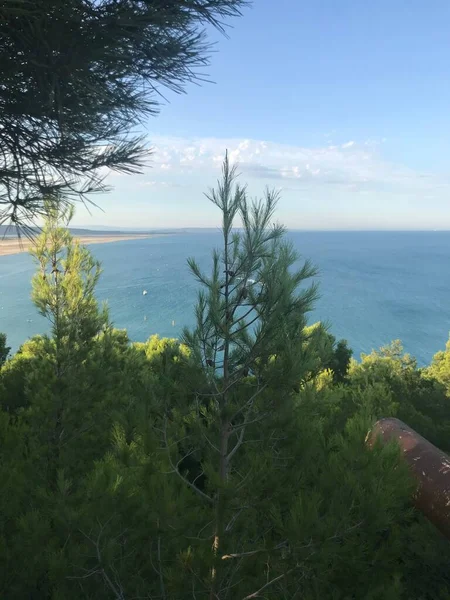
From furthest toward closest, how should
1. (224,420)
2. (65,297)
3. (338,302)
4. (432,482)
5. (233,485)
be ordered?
1. (338,302)
2. (65,297)
3. (432,482)
4. (224,420)
5. (233,485)

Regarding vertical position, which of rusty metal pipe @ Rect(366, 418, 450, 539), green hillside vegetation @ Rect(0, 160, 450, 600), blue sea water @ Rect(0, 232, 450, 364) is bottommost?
blue sea water @ Rect(0, 232, 450, 364)

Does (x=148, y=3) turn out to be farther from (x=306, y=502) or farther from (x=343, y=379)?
(x=343, y=379)

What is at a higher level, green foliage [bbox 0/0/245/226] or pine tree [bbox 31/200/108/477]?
green foliage [bbox 0/0/245/226]

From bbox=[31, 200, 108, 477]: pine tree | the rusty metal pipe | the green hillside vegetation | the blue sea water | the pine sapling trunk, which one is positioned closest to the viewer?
the green hillside vegetation

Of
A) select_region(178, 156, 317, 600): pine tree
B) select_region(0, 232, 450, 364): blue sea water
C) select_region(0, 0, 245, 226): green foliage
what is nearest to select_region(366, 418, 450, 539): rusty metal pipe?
select_region(178, 156, 317, 600): pine tree

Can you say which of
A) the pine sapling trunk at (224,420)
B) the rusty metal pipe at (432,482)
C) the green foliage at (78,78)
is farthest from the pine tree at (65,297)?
the rusty metal pipe at (432,482)

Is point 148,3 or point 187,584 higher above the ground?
point 148,3

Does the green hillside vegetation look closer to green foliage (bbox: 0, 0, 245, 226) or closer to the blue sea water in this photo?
green foliage (bbox: 0, 0, 245, 226)

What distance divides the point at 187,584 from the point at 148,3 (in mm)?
5125

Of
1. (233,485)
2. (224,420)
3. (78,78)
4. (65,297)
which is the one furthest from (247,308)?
(65,297)

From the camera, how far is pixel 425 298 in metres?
79.8

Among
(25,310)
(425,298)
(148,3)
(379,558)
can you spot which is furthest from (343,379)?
(425,298)

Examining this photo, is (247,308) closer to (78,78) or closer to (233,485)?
(233,485)

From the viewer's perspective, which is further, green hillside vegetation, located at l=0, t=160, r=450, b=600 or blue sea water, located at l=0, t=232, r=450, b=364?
blue sea water, located at l=0, t=232, r=450, b=364
